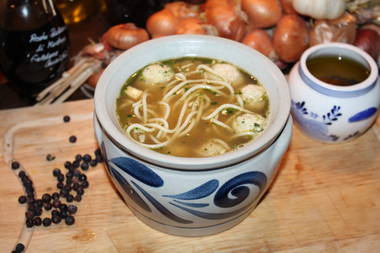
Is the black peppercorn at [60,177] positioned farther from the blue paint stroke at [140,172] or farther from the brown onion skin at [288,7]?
the brown onion skin at [288,7]

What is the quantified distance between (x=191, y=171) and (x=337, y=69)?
88cm

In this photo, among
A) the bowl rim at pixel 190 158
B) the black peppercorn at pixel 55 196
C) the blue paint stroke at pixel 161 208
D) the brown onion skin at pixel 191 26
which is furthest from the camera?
the brown onion skin at pixel 191 26

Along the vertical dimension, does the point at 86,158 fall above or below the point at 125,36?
below

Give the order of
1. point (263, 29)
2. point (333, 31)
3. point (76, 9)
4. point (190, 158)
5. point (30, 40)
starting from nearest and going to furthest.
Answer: point (190, 158) → point (30, 40) → point (333, 31) → point (263, 29) → point (76, 9)

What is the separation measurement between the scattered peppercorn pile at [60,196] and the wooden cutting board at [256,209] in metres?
0.02

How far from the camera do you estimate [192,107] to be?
1569 millimetres

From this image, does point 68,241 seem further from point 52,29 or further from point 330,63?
point 330,63

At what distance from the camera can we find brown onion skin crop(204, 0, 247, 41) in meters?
2.16

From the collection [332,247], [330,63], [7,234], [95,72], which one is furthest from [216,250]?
[95,72]

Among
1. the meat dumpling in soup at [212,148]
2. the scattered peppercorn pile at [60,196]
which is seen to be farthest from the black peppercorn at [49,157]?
the meat dumpling in soup at [212,148]

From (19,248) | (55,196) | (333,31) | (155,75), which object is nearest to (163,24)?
(155,75)

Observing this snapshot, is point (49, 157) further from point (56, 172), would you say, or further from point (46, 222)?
point (46, 222)

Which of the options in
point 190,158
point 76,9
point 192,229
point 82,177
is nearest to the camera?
point 190,158

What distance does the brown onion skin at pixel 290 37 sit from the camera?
2102 mm
